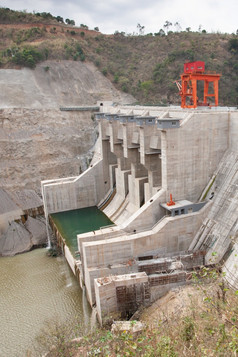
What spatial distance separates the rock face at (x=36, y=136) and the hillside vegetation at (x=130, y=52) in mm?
4007

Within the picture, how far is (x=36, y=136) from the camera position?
3300 cm

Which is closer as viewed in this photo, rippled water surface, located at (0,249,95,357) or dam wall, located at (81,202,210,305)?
rippled water surface, located at (0,249,95,357)

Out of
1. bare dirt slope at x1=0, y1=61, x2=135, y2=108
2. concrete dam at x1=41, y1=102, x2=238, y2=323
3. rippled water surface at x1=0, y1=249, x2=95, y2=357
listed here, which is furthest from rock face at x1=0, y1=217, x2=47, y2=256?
bare dirt slope at x1=0, y1=61, x2=135, y2=108

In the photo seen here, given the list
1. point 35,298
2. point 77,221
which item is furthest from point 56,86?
point 35,298

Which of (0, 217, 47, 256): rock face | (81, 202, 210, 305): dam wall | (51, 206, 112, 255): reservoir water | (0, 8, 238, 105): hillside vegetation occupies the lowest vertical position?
(0, 217, 47, 256): rock face

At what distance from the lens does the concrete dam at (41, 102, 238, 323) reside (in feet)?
50.5

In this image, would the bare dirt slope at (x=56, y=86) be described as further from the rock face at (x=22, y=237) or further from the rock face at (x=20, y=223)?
the rock face at (x=22, y=237)

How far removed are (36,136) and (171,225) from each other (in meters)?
20.6

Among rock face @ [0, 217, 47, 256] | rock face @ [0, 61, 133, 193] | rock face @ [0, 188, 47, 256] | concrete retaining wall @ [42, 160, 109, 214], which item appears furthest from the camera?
→ rock face @ [0, 61, 133, 193]

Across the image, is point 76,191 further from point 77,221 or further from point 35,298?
point 35,298

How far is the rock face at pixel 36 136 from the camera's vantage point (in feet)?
89.2

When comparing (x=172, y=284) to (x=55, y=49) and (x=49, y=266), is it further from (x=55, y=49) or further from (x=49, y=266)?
(x=55, y=49)

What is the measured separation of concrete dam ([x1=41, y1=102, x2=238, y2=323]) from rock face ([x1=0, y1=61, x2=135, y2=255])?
4.90 m

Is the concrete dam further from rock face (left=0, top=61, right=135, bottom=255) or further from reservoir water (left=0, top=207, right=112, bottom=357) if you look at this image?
rock face (left=0, top=61, right=135, bottom=255)
